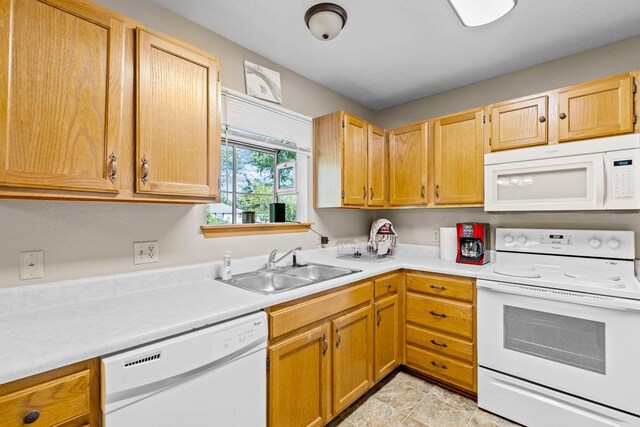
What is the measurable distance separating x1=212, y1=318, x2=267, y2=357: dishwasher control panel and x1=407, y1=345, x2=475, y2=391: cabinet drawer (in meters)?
1.48

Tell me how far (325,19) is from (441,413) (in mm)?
2505

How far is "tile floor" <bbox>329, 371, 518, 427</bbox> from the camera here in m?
1.83

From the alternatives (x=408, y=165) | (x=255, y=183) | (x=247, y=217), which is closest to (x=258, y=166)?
(x=255, y=183)

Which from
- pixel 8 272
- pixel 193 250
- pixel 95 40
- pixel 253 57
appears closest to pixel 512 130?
pixel 253 57

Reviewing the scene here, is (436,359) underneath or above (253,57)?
underneath

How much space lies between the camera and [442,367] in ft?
7.11

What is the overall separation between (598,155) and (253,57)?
7.62 feet

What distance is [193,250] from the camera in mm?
1801

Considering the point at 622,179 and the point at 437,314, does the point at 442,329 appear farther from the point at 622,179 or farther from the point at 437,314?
the point at 622,179

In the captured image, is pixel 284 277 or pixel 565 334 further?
pixel 284 277

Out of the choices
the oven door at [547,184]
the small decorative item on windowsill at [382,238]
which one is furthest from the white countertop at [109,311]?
the oven door at [547,184]

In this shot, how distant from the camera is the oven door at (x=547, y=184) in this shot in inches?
71.2

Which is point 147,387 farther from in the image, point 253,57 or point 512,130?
point 512,130

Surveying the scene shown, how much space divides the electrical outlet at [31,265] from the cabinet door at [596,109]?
9.73 feet
